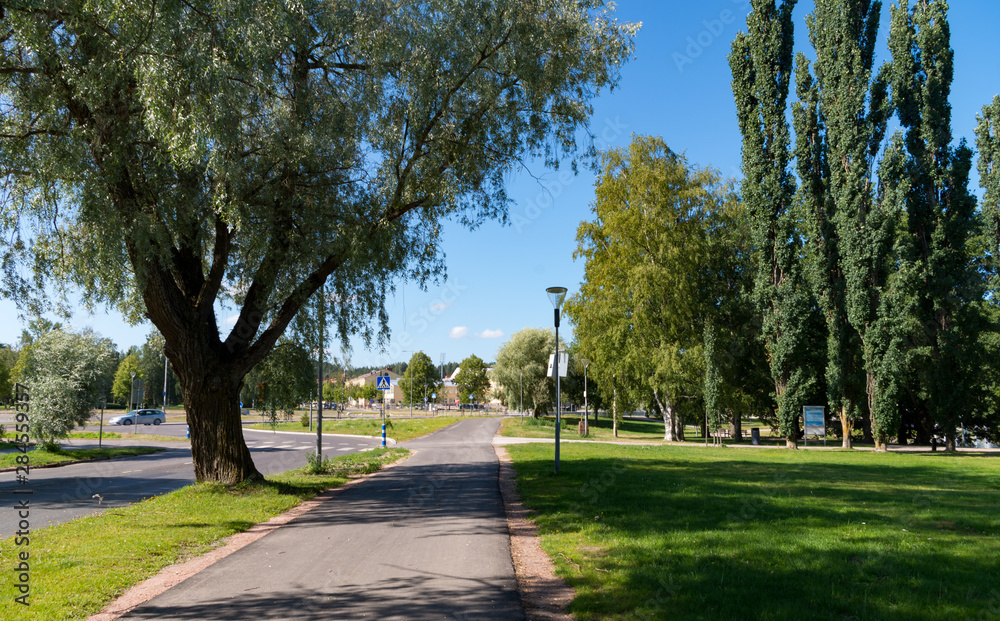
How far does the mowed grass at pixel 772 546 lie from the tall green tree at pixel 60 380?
16144 millimetres

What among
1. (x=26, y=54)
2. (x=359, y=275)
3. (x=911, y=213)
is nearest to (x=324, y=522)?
(x=359, y=275)

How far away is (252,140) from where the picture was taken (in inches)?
410

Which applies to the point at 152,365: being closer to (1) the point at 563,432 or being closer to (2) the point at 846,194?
(1) the point at 563,432

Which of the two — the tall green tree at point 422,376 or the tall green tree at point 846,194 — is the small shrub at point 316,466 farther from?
the tall green tree at point 422,376

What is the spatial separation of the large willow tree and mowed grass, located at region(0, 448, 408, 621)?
1227mm

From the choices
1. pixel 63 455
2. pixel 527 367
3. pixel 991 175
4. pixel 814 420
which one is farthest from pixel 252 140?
pixel 527 367

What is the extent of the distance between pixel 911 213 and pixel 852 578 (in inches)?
1131

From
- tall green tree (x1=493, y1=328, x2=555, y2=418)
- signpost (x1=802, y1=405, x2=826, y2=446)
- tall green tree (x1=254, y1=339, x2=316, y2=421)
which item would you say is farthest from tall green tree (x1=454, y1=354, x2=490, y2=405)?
tall green tree (x1=254, y1=339, x2=316, y2=421)

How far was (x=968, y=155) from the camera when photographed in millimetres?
27219

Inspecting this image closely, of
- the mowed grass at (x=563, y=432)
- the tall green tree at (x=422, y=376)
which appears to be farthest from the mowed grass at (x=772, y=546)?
the tall green tree at (x=422, y=376)

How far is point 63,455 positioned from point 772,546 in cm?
2258

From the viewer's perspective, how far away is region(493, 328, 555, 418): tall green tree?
193 feet

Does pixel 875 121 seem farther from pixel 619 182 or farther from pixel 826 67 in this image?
pixel 619 182

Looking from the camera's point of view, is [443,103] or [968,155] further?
[968,155]
